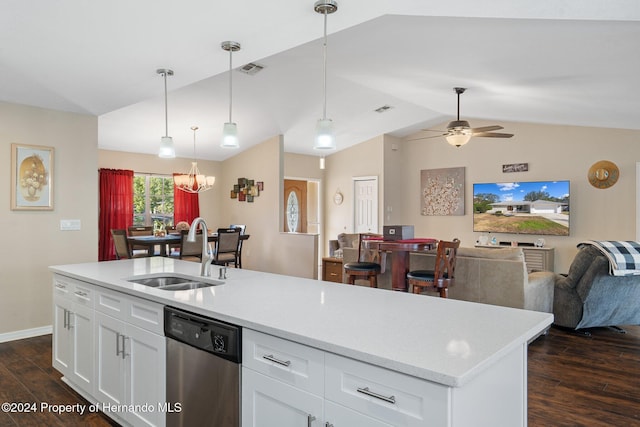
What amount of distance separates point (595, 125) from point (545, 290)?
136 inches

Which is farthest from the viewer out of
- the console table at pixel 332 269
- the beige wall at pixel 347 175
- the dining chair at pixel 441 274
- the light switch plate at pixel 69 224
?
the beige wall at pixel 347 175

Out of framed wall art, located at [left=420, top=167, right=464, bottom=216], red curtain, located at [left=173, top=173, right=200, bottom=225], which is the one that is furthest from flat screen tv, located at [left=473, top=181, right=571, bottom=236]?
red curtain, located at [left=173, top=173, right=200, bottom=225]

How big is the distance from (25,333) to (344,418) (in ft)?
13.6

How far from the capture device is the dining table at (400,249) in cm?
414

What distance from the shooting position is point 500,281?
13.6ft

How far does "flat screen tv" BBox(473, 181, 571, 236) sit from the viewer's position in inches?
272

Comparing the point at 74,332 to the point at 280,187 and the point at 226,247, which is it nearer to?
the point at 226,247

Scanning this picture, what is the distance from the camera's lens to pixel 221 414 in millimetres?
1742

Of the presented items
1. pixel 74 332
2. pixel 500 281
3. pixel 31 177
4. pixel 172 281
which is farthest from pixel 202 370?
pixel 31 177

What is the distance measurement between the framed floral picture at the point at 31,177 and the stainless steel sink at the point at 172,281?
229 centimetres

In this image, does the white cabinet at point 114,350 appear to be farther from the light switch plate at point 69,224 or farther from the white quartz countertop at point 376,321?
the light switch plate at point 69,224

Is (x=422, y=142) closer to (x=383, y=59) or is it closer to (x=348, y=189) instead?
(x=348, y=189)

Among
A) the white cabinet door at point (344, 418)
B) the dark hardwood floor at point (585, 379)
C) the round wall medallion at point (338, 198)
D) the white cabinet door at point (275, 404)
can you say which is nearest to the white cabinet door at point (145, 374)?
the white cabinet door at point (275, 404)

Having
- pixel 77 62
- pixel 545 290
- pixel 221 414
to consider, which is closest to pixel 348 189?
pixel 545 290
